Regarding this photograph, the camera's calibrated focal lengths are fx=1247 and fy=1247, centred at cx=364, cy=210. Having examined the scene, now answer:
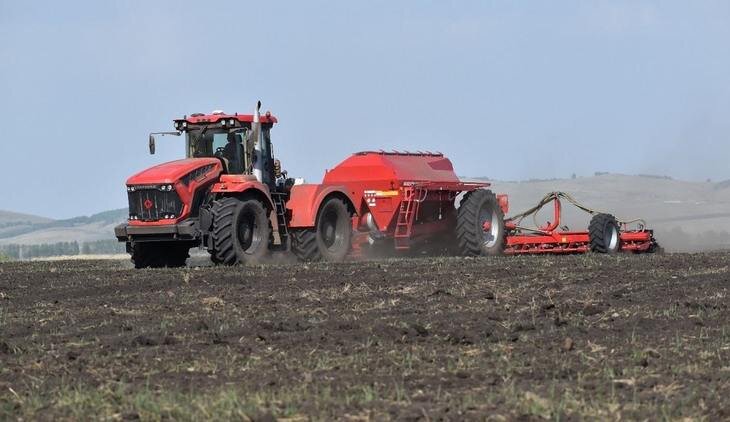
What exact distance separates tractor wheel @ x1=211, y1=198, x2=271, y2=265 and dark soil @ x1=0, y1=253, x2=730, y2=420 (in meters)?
2.36

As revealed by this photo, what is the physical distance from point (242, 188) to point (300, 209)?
1.87 m

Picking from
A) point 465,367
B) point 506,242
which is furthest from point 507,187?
point 465,367

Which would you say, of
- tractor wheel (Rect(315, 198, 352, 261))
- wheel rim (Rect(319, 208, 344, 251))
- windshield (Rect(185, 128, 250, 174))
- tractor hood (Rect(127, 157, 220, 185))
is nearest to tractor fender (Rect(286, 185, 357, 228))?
tractor wheel (Rect(315, 198, 352, 261))

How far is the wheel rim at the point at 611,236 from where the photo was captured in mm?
23545

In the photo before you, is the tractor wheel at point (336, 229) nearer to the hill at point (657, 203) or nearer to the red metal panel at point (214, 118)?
the red metal panel at point (214, 118)

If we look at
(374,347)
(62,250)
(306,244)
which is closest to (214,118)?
(306,244)

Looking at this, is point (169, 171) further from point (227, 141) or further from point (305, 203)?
point (305, 203)

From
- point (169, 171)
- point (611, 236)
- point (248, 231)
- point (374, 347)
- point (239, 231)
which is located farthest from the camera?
point (611, 236)

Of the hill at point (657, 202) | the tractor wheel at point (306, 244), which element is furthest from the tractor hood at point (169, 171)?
the hill at point (657, 202)

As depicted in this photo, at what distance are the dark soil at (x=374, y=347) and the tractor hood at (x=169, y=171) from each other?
2758 millimetres

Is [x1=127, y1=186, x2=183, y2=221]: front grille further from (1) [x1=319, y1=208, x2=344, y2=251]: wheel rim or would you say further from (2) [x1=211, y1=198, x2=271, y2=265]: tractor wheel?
(1) [x1=319, y1=208, x2=344, y2=251]: wheel rim

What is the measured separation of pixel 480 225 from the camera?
24141mm

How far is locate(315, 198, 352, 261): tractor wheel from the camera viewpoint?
22.0 meters

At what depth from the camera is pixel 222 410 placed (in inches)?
292
